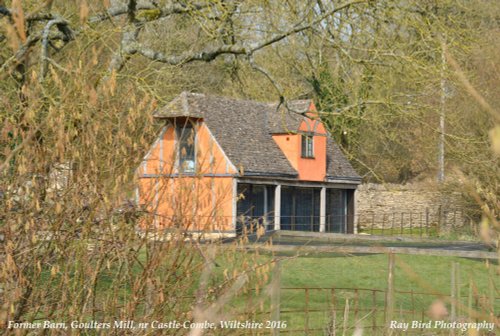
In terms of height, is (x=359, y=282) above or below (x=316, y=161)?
below

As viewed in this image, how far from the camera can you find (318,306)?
15125 mm

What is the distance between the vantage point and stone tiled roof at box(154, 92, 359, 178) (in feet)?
105

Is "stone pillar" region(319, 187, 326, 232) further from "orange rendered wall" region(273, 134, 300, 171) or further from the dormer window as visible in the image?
"orange rendered wall" region(273, 134, 300, 171)

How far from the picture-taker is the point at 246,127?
34156 millimetres

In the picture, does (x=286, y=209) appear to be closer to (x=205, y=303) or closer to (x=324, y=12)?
(x=324, y=12)

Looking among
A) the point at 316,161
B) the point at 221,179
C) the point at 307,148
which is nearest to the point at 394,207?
the point at 316,161

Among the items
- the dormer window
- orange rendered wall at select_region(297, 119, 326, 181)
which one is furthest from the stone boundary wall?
the dormer window

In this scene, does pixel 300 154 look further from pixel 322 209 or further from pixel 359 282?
pixel 359 282

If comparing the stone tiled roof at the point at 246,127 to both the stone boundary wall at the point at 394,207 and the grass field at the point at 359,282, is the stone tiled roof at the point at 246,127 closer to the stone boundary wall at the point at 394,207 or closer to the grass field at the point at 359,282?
the stone boundary wall at the point at 394,207

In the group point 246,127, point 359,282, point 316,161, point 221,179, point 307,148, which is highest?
point 246,127

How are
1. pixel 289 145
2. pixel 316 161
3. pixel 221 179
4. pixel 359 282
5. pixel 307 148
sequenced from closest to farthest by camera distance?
pixel 221 179
pixel 359 282
pixel 289 145
pixel 307 148
pixel 316 161

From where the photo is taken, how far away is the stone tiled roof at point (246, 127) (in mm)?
→ 31984

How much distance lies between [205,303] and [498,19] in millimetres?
42487

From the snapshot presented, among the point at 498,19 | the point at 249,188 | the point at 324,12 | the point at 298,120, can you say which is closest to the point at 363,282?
the point at 324,12
